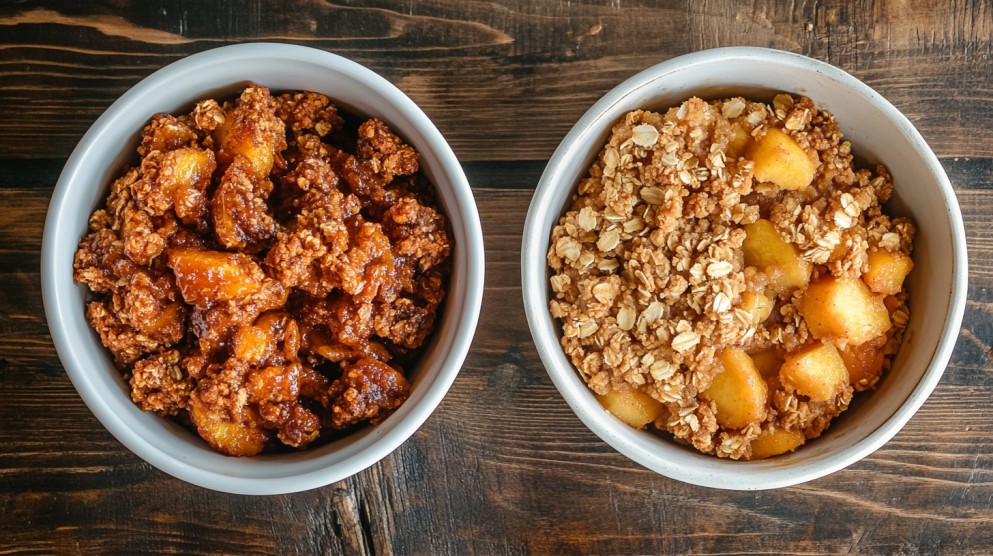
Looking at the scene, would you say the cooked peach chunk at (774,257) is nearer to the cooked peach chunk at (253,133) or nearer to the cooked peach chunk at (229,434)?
the cooked peach chunk at (253,133)

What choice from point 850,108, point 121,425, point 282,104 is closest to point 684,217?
point 850,108

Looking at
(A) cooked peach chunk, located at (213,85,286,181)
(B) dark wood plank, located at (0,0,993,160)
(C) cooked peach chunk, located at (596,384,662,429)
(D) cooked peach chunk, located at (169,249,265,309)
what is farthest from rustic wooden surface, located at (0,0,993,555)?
(D) cooked peach chunk, located at (169,249,265,309)

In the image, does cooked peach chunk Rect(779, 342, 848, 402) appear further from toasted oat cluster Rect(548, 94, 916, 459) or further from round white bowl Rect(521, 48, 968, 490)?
round white bowl Rect(521, 48, 968, 490)

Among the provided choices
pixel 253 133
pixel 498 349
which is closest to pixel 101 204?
pixel 253 133

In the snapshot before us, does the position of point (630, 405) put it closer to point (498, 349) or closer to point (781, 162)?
point (498, 349)

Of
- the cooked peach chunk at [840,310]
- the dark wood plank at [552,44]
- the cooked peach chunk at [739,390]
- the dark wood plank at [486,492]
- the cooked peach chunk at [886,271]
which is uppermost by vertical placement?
the dark wood plank at [552,44]

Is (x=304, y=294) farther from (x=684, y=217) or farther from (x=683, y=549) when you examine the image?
(x=683, y=549)

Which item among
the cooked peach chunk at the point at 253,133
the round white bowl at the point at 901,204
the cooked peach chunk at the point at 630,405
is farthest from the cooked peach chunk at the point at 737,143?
the cooked peach chunk at the point at 253,133
